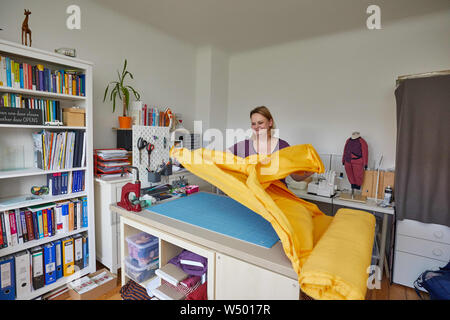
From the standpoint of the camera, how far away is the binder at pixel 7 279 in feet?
5.91

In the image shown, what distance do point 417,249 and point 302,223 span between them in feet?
6.38

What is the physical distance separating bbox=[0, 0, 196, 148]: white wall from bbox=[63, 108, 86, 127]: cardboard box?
1.60 ft

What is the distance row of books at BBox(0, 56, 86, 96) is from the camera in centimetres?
181

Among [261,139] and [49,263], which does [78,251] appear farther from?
[261,139]

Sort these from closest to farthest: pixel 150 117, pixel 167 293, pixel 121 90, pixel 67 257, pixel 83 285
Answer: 1. pixel 167 293
2. pixel 83 285
3. pixel 67 257
4. pixel 121 90
5. pixel 150 117

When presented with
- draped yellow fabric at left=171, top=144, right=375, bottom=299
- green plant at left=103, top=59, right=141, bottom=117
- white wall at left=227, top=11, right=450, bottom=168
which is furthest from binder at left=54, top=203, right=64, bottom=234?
white wall at left=227, top=11, right=450, bottom=168

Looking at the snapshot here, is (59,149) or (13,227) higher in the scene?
(59,149)

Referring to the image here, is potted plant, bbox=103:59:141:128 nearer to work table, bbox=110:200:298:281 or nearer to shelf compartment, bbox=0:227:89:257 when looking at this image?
shelf compartment, bbox=0:227:89:257

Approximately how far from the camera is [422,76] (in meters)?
2.14

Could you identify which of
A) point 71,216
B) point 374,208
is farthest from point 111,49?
point 374,208

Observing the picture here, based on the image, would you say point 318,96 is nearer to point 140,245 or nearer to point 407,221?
point 407,221

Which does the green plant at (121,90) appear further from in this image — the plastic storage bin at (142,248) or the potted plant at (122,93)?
the plastic storage bin at (142,248)

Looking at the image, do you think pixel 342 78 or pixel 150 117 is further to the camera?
pixel 342 78

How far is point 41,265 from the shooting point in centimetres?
201
